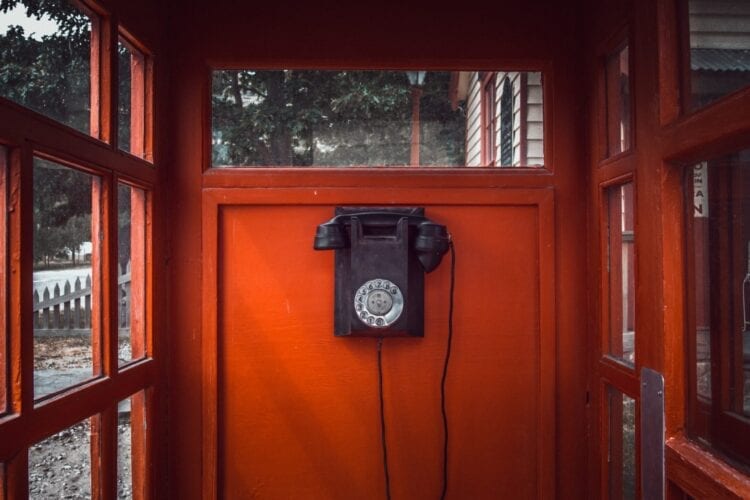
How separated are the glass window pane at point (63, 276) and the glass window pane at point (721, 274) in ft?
4.84

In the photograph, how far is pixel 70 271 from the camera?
55.5 inches

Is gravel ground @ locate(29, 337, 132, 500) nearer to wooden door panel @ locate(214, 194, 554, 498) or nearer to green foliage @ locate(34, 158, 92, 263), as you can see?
green foliage @ locate(34, 158, 92, 263)

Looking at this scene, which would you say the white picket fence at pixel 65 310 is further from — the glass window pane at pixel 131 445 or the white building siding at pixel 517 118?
the white building siding at pixel 517 118

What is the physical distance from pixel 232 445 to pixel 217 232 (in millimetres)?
713

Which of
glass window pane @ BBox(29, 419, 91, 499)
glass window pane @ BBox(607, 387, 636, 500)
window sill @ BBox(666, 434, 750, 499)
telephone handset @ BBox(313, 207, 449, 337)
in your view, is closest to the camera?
window sill @ BBox(666, 434, 750, 499)

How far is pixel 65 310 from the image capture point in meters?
1.39

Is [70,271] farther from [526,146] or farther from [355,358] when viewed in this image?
[526,146]

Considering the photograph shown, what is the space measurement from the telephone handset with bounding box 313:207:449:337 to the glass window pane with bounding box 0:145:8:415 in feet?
2.81

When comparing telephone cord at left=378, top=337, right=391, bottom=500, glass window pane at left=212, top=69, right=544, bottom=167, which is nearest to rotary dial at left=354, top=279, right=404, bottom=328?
telephone cord at left=378, top=337, right=391, bottom=500

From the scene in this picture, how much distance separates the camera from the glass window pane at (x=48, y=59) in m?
1.16

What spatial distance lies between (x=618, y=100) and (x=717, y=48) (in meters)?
0.48

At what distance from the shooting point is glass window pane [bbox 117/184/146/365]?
5.41 ft

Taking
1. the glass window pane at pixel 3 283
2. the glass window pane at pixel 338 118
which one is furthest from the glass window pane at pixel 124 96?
the glass window pane at pixel 3 283

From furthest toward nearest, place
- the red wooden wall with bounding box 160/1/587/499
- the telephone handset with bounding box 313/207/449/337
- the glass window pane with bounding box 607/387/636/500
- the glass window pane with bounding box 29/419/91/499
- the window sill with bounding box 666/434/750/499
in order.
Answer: the red wooden wall with bounding box 160/1/587/499 → the telephone handset with bounding box 313/207/449/337 → the glass window pane with bounding box 607/387/636/500 → the glass window pane with bounding box 29/419/91/499 → the window sill with bounding box 666/434/750/499
